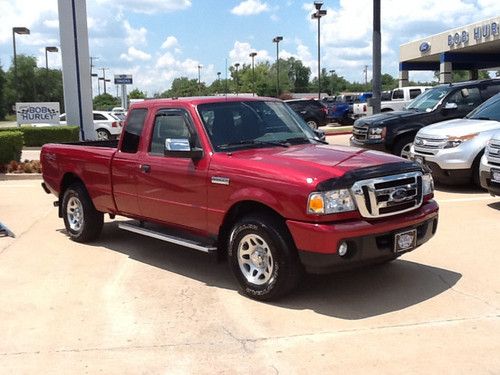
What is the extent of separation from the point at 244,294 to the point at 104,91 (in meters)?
134

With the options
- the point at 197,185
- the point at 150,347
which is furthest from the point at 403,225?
the point at 150,347

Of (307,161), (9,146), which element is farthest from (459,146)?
(9,146)

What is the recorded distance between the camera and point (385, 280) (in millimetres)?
5898

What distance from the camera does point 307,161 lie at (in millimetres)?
5270

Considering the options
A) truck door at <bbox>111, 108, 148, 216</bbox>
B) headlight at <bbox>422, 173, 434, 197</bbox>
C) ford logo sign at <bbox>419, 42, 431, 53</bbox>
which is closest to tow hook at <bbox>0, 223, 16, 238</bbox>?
truck door at <bbox>111, 108, 148, 216</bbox>

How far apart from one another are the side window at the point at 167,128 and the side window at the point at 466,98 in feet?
27.2

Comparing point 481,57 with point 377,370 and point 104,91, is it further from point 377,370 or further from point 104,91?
point 104,91

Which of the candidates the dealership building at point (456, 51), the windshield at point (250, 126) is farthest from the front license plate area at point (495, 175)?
the dealership building at point (456, 51)

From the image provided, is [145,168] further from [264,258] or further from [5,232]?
[5,232]

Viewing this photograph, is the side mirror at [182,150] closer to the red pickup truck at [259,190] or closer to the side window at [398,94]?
the red pickup truck at [259,190]

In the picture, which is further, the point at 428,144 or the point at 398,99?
the point at 398,99

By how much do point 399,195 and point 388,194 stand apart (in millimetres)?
155

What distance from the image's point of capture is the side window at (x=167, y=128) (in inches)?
243

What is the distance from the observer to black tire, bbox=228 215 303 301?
5070mm
